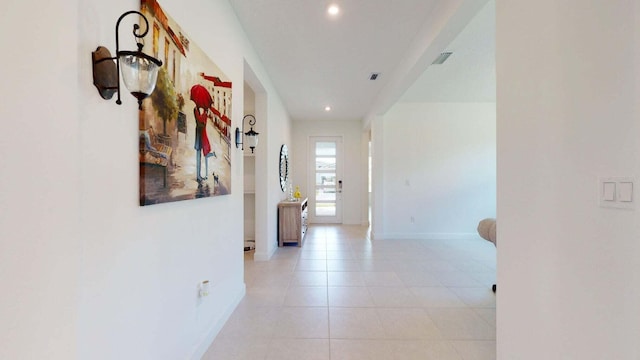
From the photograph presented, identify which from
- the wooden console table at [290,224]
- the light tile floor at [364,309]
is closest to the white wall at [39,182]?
the light tile floor at [364,309]

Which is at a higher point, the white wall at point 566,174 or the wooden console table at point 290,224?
the white wall at point 566,174

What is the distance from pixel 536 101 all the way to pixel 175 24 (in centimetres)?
185

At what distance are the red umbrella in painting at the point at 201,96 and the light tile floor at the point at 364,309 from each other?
167 centimetres

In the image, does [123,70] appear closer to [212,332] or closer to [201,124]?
[201,124]

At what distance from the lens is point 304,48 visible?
317 centimetres

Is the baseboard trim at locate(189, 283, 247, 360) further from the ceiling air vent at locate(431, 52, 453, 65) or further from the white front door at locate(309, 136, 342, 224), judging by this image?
the white front door at locate(309, 136, 342, 224)

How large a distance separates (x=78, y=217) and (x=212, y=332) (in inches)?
60.2

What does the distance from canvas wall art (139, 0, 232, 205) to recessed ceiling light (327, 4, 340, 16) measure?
113 cm

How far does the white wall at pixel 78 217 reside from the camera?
0.67m

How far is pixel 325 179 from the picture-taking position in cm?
707

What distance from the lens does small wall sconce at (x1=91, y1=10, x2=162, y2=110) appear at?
3.12 ft

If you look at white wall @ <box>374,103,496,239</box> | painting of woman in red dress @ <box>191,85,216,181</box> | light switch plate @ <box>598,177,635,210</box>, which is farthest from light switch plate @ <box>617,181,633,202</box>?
white wall @ <box>374,103,496,239</box>

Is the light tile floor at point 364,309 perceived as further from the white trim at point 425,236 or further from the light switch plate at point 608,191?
the light switch plate at point 608,191

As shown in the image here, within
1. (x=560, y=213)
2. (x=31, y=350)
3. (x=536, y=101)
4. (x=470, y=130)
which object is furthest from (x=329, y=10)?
(x=470, y=130)
